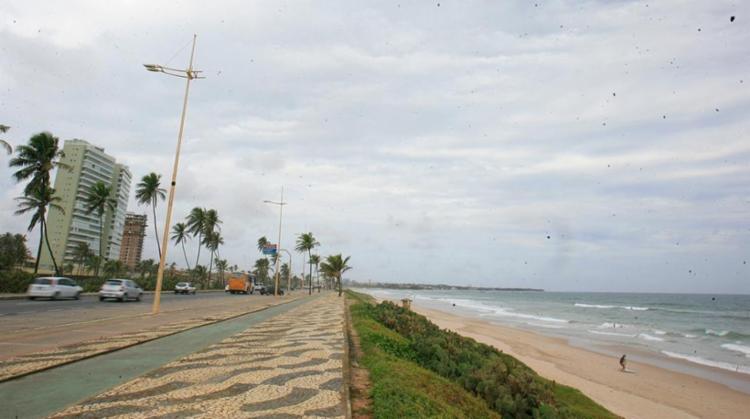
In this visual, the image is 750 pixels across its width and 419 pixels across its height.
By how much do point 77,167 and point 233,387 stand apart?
120m

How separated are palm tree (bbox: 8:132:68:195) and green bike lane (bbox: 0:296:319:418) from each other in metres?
35.2

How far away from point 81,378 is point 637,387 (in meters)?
17.8

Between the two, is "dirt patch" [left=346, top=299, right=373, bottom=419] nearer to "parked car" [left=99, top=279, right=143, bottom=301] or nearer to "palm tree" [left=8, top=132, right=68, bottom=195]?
"parked car" [left=99, top=279, right=143, bottom=301]

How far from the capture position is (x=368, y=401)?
6.00 metres

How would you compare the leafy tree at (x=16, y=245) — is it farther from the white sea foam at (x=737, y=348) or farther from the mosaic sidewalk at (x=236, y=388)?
the white sea foam at (x=737, y=348)

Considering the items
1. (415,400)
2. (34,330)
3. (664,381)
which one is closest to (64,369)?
(415,400)

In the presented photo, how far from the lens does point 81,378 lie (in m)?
6.40

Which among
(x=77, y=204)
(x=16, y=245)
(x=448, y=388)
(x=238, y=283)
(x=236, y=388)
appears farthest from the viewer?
(x=77, y=204)

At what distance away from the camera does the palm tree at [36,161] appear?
35281 mm

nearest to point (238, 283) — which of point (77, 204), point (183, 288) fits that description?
point (183, 288)

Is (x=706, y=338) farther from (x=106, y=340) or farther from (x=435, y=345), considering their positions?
(x=106, y=340)

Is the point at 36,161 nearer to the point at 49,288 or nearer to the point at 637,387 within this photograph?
the point at 49,288

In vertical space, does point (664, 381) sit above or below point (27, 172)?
below

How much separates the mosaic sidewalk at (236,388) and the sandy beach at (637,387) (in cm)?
1023
